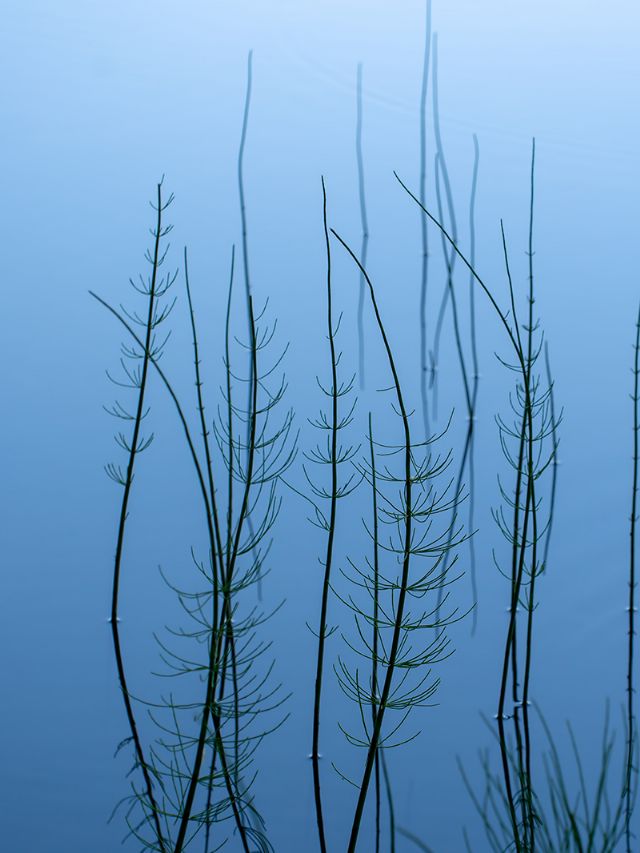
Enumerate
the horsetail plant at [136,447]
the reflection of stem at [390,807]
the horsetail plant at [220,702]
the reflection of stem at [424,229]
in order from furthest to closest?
the reflection of stem at [424,229] → the horsetail plant at [136,447] → the reflection of stem at [390,807] → the horsetail plant at [220,702]

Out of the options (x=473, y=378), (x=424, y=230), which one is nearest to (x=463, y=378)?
(x=473, y=378)

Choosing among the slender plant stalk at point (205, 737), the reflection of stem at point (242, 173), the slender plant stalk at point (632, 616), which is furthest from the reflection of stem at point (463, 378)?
the slender plant stalk at point (205, 737)

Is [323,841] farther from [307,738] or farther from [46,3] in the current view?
[46,3]

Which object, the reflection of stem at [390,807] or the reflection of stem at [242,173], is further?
the reflection of stem at [242,173]

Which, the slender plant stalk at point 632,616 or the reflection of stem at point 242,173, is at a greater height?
the reflection of stem at point 242,173

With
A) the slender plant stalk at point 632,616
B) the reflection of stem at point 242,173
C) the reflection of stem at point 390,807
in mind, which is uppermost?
the reflection of stem at point 242,173

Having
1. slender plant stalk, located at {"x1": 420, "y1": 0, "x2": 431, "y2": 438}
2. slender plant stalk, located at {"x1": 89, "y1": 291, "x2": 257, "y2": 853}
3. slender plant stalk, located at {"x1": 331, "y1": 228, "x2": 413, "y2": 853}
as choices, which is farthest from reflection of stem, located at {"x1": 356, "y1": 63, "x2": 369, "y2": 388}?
slender plant stalk, located at {"x1": 331, "y1": 228, "x2": 413, "y2": 853}

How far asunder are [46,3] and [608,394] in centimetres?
156

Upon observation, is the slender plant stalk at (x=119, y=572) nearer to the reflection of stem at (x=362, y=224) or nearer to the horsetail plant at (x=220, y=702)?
the horsetail plant at (x=220, y=702)

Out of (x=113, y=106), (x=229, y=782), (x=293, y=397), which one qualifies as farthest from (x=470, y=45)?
(x=229, y=782)

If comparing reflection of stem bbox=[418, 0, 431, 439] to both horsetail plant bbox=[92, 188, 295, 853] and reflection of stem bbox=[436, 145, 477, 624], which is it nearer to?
reflection of stem bbox=[436, 145, 477, 624]

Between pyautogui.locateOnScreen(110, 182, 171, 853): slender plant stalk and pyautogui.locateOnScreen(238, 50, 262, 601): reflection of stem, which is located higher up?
pyautogui.locateOnScreen(238, 50, 262, 601): reflection of stem

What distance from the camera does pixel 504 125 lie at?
2.32 metres

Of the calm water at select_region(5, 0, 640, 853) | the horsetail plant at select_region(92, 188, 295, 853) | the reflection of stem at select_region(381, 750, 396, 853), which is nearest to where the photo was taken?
the horsetail plant at select_region(92, 188, 295, 853)
